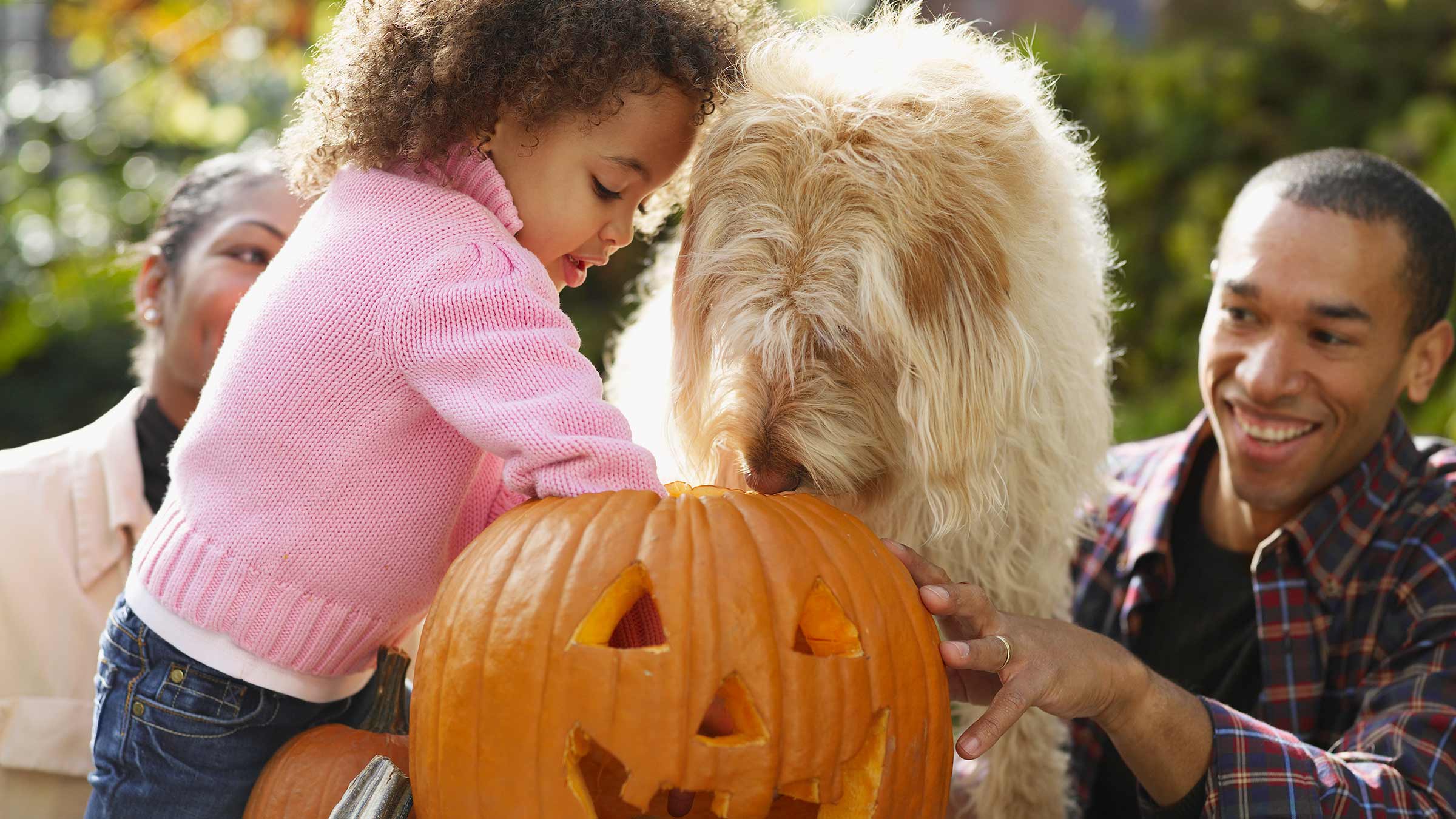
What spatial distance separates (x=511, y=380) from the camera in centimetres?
184

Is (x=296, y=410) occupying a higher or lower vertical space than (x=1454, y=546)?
higher

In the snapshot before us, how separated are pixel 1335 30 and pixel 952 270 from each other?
4753mm

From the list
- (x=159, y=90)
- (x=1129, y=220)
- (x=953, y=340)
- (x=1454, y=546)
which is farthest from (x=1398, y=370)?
(x=159, y=90)

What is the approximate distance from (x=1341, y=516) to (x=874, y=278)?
1.55 metres

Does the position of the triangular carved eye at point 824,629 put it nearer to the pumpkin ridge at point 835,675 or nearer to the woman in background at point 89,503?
the pumpkin ridge at point 835,675

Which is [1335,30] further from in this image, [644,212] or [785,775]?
[785,775]

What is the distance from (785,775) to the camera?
67.4 inches

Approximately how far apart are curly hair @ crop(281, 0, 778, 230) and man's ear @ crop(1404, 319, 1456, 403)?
81.2 inches

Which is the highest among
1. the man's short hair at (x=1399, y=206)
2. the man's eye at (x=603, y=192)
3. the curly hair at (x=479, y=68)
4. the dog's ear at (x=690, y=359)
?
the curly hair at (x=479, y=68)

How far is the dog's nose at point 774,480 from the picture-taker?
→ 7.00 ft

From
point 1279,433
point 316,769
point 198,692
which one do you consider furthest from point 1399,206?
point 198,692

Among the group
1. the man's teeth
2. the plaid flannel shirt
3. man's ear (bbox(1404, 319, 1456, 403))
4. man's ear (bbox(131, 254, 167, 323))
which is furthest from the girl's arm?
man's ear (bbox(1404, 319, 1456, 403))

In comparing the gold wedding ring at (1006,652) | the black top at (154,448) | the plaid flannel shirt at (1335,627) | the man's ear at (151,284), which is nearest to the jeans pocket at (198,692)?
the black top at (154,448)

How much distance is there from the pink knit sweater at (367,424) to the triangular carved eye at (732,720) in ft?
1.16
